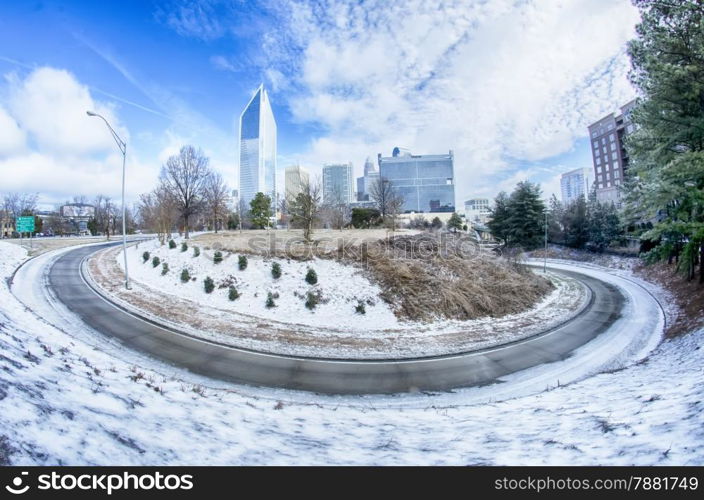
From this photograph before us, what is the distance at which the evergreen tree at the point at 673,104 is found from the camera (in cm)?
999

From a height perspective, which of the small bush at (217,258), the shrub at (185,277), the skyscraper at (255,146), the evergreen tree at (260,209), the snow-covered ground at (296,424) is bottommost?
the snow-covered ground at (296,424)

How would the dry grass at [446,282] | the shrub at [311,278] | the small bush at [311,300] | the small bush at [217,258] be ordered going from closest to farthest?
the small bush at [311,300]
the dry grass at [446,282]
the shrub at [311,278]
the small bush at [217,258]

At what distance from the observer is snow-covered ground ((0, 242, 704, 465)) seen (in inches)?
127

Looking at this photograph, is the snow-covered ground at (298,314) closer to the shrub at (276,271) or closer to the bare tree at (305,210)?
the shrub at (276,271)

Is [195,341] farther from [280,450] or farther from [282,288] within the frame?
[280,450]

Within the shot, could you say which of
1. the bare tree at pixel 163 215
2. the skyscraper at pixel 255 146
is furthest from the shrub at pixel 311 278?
the skyscraper at pixel 255 146

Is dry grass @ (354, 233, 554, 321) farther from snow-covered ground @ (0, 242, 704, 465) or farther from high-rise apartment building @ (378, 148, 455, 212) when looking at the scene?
high-rise apartment building @ (378, 148, 455, 212)

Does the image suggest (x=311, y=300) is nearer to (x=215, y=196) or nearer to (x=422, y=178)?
(x=215, y=196)

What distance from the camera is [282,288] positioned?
1647 centimetres

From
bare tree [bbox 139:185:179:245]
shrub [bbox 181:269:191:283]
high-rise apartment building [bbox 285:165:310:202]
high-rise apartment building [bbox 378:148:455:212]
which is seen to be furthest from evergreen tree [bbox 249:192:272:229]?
high-rise apartment building [bbox 378:148:455:212]

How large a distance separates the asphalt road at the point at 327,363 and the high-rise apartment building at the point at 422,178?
118314 mm

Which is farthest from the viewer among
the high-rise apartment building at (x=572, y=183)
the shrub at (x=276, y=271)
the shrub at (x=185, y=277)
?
the high-rise apartment building at (x=572, y=183)
